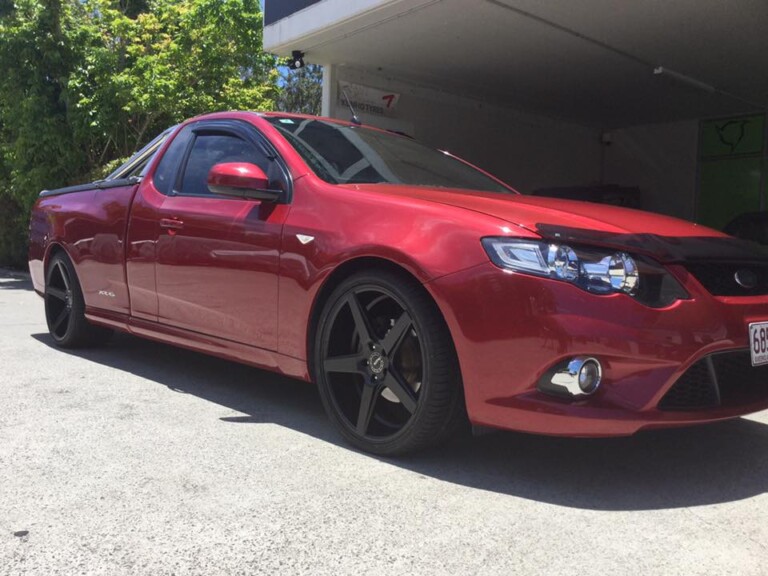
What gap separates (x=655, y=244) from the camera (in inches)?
107

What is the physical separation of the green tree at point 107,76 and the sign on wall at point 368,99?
10.7 ft

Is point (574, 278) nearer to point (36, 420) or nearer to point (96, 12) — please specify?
point (36, 420)

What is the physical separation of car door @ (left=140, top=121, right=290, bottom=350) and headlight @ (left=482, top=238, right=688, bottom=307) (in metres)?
1.27

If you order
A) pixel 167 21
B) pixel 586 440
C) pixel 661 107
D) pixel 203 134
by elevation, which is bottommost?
pixel 586 440

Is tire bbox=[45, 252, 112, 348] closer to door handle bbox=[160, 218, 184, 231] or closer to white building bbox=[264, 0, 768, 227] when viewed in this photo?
door handle bbox=[160, 218, 184, 231]

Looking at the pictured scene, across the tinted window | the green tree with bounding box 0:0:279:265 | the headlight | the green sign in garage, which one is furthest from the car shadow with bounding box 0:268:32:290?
the green sign in garage

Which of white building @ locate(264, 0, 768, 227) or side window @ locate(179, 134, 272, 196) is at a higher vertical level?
white building @ locate(264, 0, 768, 227)

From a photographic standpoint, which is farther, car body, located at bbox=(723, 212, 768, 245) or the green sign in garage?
the green sign in garage

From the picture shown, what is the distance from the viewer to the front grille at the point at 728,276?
273 centimetres

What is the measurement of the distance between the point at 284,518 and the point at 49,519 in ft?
2.68

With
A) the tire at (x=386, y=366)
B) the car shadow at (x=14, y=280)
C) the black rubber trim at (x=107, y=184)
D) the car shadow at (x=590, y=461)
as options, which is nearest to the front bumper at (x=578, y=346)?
the tire at (x=386, y=366)

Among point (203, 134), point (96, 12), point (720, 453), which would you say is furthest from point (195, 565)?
point (96, 12)

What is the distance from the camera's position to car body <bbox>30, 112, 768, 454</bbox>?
8.33 feet

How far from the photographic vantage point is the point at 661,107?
1219 cm
